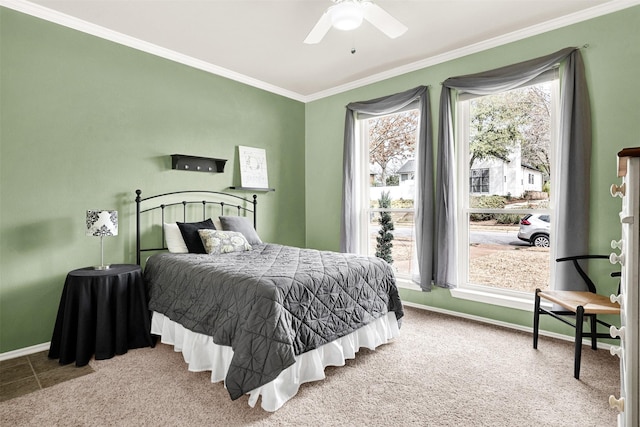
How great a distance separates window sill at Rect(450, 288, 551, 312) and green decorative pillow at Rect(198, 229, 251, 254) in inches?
87.6

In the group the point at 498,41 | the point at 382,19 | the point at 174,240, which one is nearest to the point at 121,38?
the point at 174,240

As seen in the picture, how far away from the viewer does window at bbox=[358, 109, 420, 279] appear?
13.5 feet

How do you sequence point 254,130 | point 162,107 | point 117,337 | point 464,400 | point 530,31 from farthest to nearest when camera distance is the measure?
point 254,130
point 162,107
point 530,31
point 117,337
point 464,400

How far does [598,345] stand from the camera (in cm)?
278

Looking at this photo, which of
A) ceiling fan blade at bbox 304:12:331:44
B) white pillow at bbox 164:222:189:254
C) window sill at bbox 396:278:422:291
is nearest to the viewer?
ceiling fan blade at bbox 304:12:331:44

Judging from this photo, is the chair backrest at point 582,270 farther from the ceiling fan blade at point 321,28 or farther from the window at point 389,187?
the ceiling fan blade at point 321,28

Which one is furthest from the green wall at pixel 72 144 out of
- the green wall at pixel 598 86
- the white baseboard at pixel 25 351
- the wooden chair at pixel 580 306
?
the wooden chair at pixel 580 306

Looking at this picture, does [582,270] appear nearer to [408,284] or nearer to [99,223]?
[408,284]

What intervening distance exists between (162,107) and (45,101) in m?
0.96

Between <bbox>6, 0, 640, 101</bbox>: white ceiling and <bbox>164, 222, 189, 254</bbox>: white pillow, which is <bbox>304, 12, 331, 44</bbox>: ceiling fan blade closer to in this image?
<bbox>6, 0, 640, 101</bbox>: white ceiling

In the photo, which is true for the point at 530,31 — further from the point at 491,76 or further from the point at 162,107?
the point at 162,107

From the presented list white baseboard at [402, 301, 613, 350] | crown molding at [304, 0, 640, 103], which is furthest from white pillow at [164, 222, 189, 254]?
crown molding at [304, 0, 640, 103]

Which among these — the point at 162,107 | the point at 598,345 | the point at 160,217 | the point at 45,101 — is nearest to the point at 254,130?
the point at 162,107

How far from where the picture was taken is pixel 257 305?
1.99m
